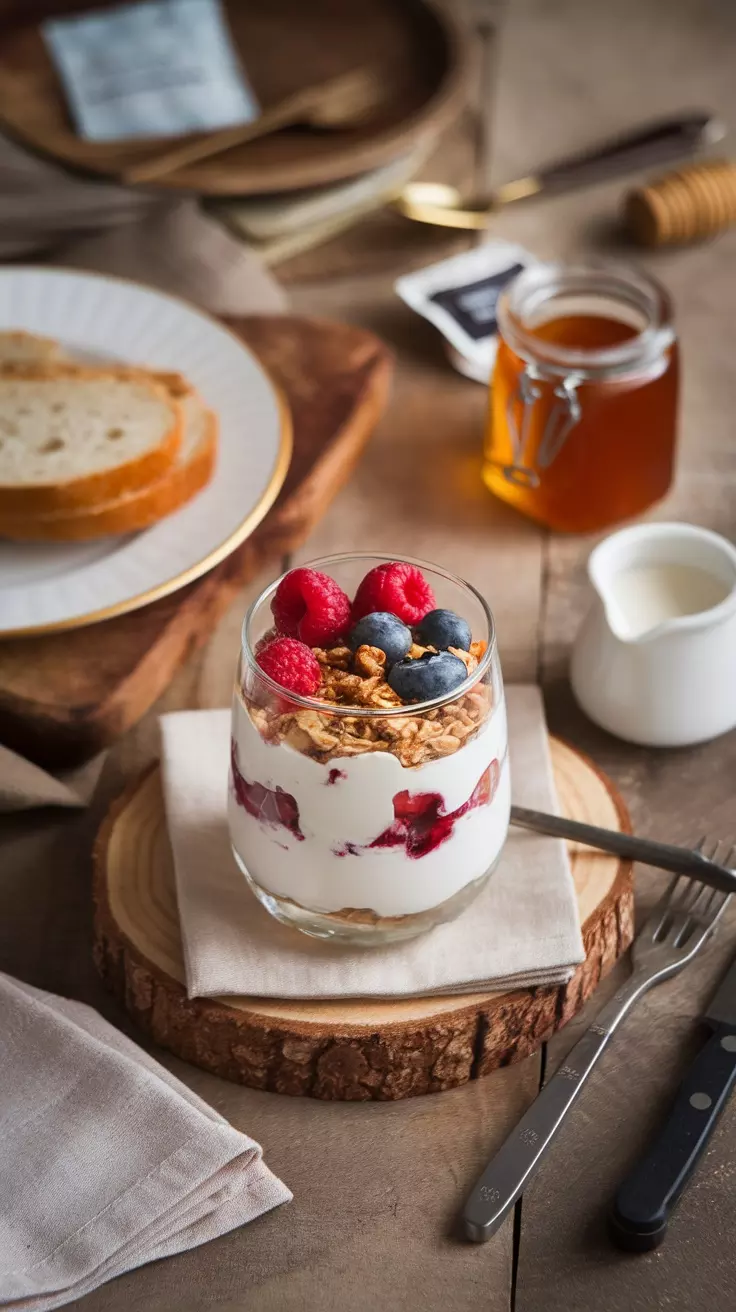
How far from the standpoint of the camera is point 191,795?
4.06 ft

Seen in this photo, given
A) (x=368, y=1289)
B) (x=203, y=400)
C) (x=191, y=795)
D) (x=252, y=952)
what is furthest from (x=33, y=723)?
(x=368, y=1289)

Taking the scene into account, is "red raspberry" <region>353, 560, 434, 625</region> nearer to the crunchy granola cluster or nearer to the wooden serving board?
the crunchy granola cluster

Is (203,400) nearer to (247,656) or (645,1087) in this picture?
(247,656)

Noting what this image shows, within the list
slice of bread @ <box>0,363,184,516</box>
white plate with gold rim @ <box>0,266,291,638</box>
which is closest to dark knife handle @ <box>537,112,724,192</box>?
white plate with gold rim @ <box>0,266,291,638</box>

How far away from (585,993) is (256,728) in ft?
1.19

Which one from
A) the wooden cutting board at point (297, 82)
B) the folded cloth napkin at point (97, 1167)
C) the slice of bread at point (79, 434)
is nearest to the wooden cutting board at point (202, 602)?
the slice of bread at point (79, 434)

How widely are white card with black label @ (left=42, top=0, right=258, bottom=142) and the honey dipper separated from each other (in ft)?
1.90

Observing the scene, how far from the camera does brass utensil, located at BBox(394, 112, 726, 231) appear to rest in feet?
6.72

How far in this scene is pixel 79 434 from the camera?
5.03ft

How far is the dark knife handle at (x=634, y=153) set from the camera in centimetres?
205

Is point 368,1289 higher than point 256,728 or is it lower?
lower

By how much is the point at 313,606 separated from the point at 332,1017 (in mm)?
315

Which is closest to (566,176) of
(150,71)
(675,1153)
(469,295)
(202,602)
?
(469,295)

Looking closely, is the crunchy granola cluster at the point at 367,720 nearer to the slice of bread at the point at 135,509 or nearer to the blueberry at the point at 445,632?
the blueberry at the point at 445,632
